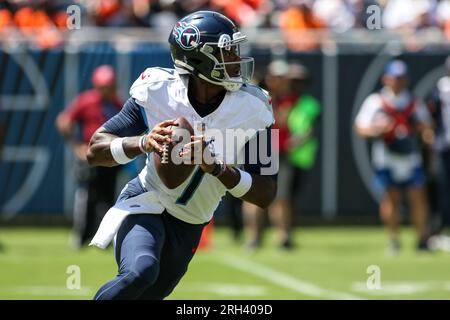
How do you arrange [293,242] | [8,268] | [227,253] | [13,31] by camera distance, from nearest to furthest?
[8,268]
[227,253]
[293,242]
[13,31]

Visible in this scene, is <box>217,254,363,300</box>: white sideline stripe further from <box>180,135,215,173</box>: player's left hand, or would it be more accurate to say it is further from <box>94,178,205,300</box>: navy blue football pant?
<box>180,135,215,173</box>: player's left hand

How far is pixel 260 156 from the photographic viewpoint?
5.99 metres

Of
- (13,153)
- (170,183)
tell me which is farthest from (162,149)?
(13,153)

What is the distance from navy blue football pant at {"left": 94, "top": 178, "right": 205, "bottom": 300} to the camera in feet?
17.4

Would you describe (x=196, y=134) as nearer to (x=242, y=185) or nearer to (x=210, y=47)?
(x=242, y=185)

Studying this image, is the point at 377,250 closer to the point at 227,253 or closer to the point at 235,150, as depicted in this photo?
the point at 227,253

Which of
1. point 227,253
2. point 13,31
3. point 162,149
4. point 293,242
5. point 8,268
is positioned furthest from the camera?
point 13,31

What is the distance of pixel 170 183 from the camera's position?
5723 mm

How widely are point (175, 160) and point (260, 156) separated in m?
0.63

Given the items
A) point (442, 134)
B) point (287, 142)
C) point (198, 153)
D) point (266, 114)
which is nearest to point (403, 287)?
point (287, 142)

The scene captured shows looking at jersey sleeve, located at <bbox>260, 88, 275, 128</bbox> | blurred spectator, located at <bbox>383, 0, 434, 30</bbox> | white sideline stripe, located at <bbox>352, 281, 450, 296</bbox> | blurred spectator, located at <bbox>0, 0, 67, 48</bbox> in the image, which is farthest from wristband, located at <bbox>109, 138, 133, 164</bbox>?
blurred spectator, located at <bbox>383, 0, 434, 30</bbox>

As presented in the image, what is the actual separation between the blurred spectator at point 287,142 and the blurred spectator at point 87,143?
1.55 m

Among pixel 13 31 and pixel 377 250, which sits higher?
pixel 13 31
